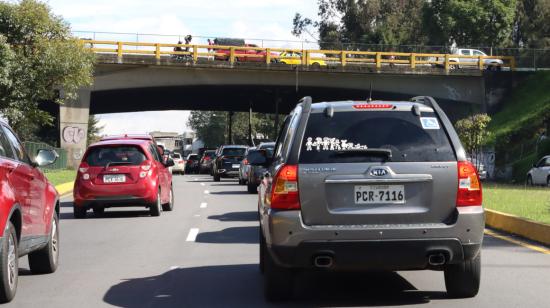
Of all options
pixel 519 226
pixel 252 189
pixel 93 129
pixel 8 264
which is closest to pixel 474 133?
pixel 252 189

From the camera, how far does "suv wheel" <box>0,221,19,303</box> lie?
7.98m

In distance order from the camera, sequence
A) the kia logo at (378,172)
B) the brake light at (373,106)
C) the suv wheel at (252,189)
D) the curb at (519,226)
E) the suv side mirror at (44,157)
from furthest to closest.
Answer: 1. the suv wheel at (252,189)
2. the curb at (519,226)
3. the suv side mirror at (44,157)
4. the brake light at (373,106)
5. the kia logo at (378,172)

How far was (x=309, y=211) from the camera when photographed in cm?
778

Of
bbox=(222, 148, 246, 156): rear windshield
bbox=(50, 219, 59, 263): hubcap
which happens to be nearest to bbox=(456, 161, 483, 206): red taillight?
bbox=(50, 219, 59, 263): hubcap

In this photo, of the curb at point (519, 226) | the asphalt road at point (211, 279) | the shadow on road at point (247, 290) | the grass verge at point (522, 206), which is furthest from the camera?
the grass verge at point (522, 206)

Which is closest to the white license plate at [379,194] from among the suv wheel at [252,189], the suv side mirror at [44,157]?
the suv side mirror at [44,157]

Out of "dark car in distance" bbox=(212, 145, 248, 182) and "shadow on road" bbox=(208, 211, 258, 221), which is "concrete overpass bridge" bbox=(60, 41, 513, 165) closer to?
"dark car in distance" bbox=(212, 145, 248, 182)

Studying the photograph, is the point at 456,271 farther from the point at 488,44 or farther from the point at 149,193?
the point at 488,44

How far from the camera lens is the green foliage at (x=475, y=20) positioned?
76688 mm

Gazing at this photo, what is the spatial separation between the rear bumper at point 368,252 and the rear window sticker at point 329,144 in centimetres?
79

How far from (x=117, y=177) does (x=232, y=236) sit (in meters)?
4.96

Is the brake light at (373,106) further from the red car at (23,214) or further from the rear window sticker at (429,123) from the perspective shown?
the red car at (23,214)

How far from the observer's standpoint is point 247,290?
9.13 meters

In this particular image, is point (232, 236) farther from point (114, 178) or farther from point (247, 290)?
point (247, 290)
